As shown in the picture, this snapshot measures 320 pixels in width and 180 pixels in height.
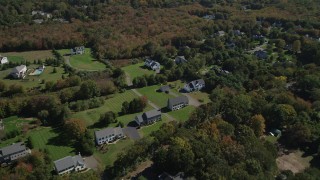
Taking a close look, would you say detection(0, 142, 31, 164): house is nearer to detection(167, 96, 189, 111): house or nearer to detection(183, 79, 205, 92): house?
detection(167, 96, 189, 111): house

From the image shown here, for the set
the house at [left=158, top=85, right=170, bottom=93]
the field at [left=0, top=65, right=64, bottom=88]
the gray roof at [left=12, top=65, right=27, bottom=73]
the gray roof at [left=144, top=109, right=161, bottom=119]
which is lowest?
the house at [left=158, top=85, right=170, bottom=93]

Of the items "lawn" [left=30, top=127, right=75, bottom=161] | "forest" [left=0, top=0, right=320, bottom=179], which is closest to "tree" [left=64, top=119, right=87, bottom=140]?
"forest" [left=0, top=0, right=320, bottom=179]

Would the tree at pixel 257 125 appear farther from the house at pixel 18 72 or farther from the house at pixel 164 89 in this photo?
the house at pixel 18 72

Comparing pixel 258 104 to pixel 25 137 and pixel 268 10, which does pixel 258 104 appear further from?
pixel 268 10

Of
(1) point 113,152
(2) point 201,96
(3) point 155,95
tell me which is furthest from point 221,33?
(1) point 113,152

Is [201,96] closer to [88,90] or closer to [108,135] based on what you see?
[88,90]

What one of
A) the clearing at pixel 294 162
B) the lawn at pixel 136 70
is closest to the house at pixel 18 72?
the lawn at pixel 136 70

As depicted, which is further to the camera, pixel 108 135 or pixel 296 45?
pixel 296 45
